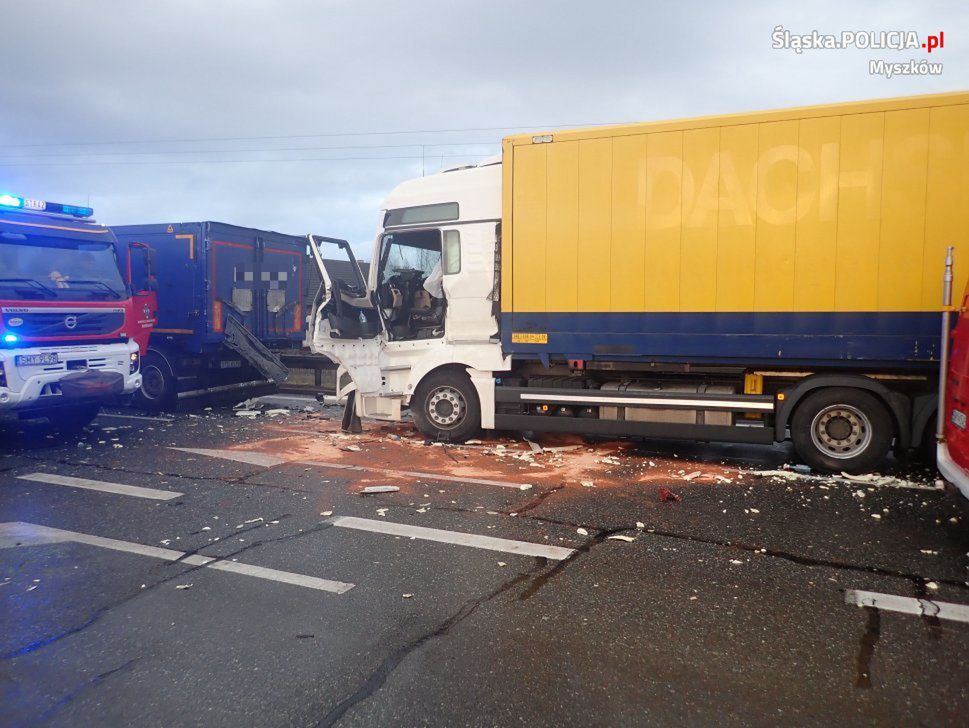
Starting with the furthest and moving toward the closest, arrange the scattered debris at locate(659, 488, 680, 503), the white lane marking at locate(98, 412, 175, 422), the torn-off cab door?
the white lane marking at locate(98, 412, 175, 422) → the torn-off cab door → the scattered debris at locate(659, 488, 680, 503)

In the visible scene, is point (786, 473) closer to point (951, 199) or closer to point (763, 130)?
point (951, 199)

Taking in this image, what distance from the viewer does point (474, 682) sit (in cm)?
322

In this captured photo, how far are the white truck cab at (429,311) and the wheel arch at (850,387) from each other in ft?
10.3

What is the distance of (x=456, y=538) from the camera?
5.26 m

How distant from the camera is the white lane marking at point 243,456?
7.96 m

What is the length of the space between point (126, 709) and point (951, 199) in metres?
7.32

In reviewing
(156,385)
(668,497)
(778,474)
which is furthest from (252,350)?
(778,474)

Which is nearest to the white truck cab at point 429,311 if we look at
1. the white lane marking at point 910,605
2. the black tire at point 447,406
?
the black tire at point 447,406

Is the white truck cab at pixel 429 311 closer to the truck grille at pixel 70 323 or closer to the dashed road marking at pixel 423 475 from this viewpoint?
the dashed road marking at pixel 423 475

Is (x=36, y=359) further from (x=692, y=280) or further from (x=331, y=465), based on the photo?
(x=692, y=280)

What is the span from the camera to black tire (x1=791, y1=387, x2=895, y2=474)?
6891 mm

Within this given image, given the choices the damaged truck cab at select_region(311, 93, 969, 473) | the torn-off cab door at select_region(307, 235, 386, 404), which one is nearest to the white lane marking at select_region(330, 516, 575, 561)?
the damaged truck cab at select_region(311, 93, 969, 473)

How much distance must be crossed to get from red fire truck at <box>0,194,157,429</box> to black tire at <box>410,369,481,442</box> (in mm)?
4202

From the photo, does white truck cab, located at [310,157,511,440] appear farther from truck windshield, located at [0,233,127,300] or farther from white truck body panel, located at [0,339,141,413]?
truck windshield, located at [0,233,127,300]
